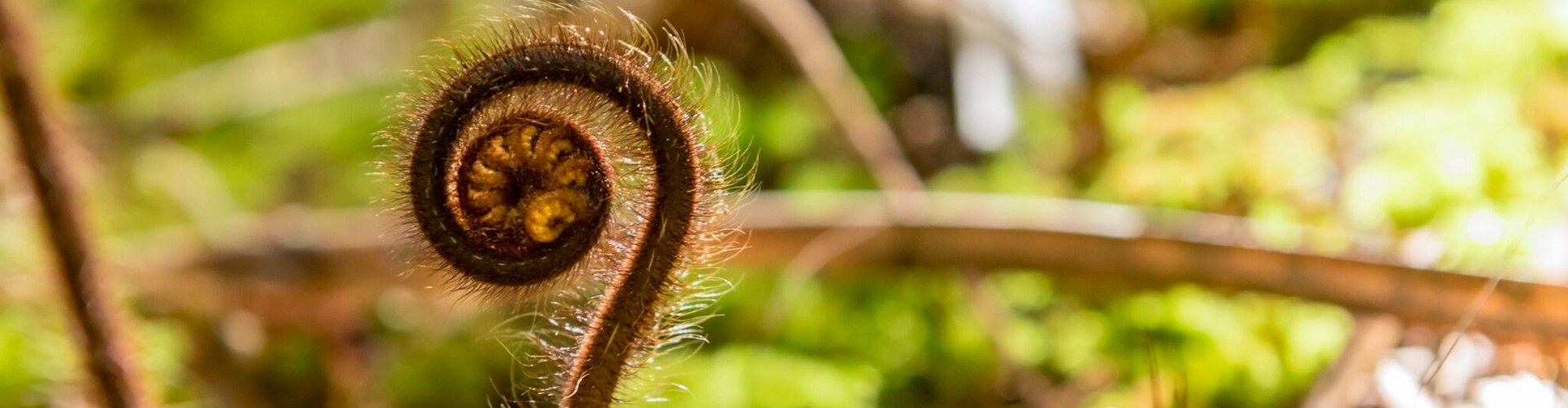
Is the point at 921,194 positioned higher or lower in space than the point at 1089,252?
higher

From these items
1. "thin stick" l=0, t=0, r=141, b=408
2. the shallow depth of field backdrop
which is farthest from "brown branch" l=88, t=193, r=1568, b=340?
"thin stick" l=0, t=0, r=141, b=408

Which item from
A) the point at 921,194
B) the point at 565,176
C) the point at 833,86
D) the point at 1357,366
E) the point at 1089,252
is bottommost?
the point at 565,176

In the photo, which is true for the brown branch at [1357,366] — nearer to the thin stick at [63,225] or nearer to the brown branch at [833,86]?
the brown branch at [833,86]

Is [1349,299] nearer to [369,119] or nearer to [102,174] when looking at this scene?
[369,119]

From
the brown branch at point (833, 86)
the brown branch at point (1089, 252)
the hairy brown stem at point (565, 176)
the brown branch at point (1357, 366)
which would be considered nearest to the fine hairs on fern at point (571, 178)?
the hairy brown stem at point (565, 176)

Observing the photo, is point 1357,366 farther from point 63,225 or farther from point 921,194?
point 63,225

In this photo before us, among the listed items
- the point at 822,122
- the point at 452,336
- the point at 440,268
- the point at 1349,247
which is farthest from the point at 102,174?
the point at 1349,247

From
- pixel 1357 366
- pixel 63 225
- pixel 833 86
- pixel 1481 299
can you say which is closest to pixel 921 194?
pixel 833 86
